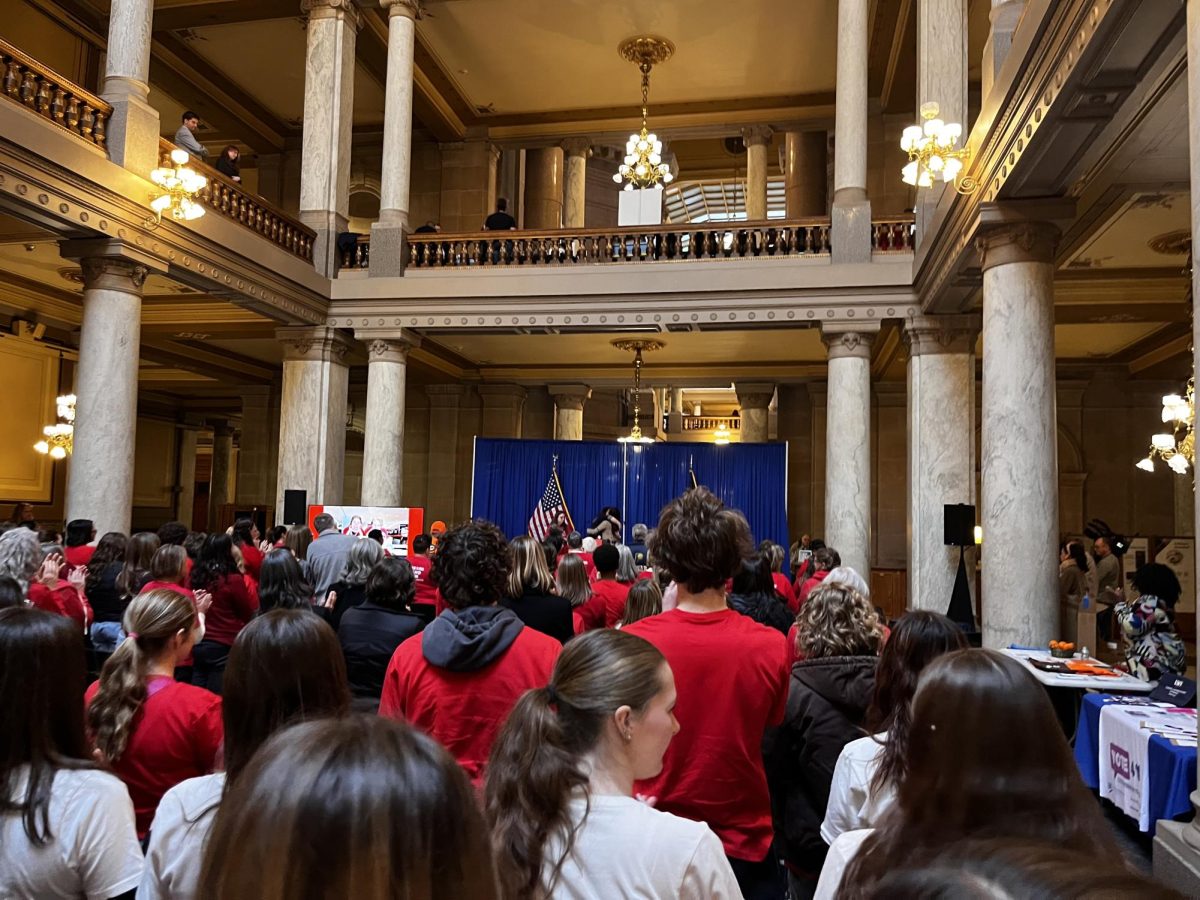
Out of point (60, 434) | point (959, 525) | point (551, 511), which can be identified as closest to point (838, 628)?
point (959, 525)

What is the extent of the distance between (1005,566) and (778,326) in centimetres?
526

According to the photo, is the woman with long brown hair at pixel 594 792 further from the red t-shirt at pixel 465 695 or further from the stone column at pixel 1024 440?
the stone column at pixel 1024 440

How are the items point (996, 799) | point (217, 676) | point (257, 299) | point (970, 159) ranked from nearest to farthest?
point (996, 799) → point (217, 676) → point (970, 159) → point (257, 299)

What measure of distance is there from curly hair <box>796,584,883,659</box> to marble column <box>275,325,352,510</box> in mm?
10352

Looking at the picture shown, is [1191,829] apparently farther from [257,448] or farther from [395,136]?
[257,448]

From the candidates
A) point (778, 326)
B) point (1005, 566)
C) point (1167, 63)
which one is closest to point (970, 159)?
point (1167, 63)

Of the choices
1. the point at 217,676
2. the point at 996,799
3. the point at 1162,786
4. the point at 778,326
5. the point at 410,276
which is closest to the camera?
the point at 996,799

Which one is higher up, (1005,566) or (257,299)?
(257,299)

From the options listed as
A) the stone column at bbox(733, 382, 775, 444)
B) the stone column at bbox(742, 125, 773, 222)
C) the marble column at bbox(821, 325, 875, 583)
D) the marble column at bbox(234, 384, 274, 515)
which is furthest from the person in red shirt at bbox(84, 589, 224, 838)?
the marble column at bbox(234, 384, 274, 515)

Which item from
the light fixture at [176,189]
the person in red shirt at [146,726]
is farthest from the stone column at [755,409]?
the person in red shirt at [146,726]

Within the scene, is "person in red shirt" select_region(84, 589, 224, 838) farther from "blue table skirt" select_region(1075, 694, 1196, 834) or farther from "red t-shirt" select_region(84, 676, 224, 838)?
"blue table skirt" select_region(1075, 694, 1196, 834)

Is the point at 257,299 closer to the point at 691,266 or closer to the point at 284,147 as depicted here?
Result: the point at 691,266

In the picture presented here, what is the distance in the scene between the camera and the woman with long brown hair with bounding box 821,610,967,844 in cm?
226

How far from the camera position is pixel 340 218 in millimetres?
12859
